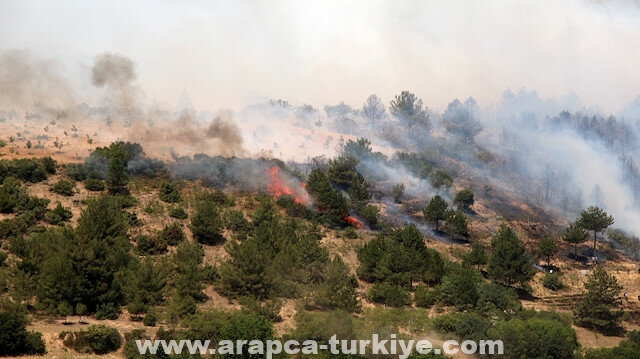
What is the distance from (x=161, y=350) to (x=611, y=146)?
152 meters

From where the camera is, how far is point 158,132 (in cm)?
11325

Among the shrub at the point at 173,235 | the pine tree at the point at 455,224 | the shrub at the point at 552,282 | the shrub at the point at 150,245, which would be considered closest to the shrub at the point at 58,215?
the shrub at the point at 150,245

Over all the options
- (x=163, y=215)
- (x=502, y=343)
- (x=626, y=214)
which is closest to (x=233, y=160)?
(x=163, y=215)

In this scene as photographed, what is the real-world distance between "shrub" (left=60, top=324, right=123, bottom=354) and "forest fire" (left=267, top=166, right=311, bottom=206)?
48692 millimetres

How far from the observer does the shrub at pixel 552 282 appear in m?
76.8

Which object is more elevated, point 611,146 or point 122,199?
point 611,146

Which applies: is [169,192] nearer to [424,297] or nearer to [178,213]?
[178,213]

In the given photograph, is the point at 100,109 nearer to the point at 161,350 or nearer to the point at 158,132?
the point at 158,132

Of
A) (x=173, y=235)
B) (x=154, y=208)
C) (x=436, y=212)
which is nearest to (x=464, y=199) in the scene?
(x=436, y=212)

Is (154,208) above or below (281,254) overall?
above

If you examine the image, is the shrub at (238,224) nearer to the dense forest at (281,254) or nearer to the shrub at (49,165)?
the dense forest at (281,254)

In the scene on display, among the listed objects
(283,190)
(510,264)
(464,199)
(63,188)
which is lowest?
(510,264)

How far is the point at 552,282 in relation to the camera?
77.0m

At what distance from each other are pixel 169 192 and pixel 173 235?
1414 cm
